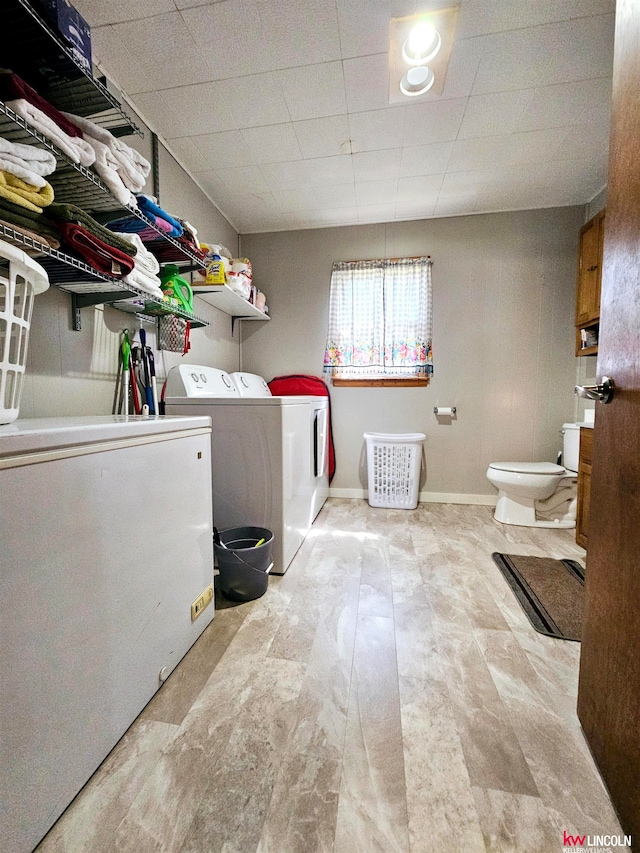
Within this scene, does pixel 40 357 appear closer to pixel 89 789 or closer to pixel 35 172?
pixel 35 172

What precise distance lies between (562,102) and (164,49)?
192cm

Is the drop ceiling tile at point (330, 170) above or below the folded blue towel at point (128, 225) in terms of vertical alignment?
above

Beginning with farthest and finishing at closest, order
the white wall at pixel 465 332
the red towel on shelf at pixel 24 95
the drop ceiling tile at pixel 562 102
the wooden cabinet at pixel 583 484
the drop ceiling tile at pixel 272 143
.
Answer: the white wall at pixel 465 332
the wooden cabinet at pixel 583 484
the drop ceiling tile at pixel 272 143
the drop ceiling tile at pixel 562 102
the red towel on shelf at pixel 24 95

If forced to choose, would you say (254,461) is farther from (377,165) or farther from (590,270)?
(590,270)

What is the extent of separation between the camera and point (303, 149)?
6.81 ft

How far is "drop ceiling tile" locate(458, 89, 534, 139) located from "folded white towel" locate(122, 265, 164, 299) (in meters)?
1.80

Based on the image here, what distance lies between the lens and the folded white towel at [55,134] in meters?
0.87

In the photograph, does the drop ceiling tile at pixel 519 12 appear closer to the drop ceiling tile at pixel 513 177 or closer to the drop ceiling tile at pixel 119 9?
the drop ceiling tile at pixel 513 177

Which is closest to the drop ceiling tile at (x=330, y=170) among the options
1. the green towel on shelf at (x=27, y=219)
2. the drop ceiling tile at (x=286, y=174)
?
the drop ceiling tile at (x=286, y=174)

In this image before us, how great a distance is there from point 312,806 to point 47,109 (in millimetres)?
1899

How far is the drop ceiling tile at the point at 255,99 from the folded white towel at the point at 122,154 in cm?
79

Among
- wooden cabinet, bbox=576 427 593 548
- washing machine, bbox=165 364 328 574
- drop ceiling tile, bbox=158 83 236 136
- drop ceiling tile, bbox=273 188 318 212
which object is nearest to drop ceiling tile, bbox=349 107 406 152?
drop ceiling tile, bbox=273 188 318 212

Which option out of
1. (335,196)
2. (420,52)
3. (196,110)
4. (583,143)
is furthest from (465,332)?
(196,110)

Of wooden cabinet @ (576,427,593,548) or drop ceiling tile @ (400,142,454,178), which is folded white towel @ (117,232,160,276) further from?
wooden cabinet @ (576,427,593,548)
